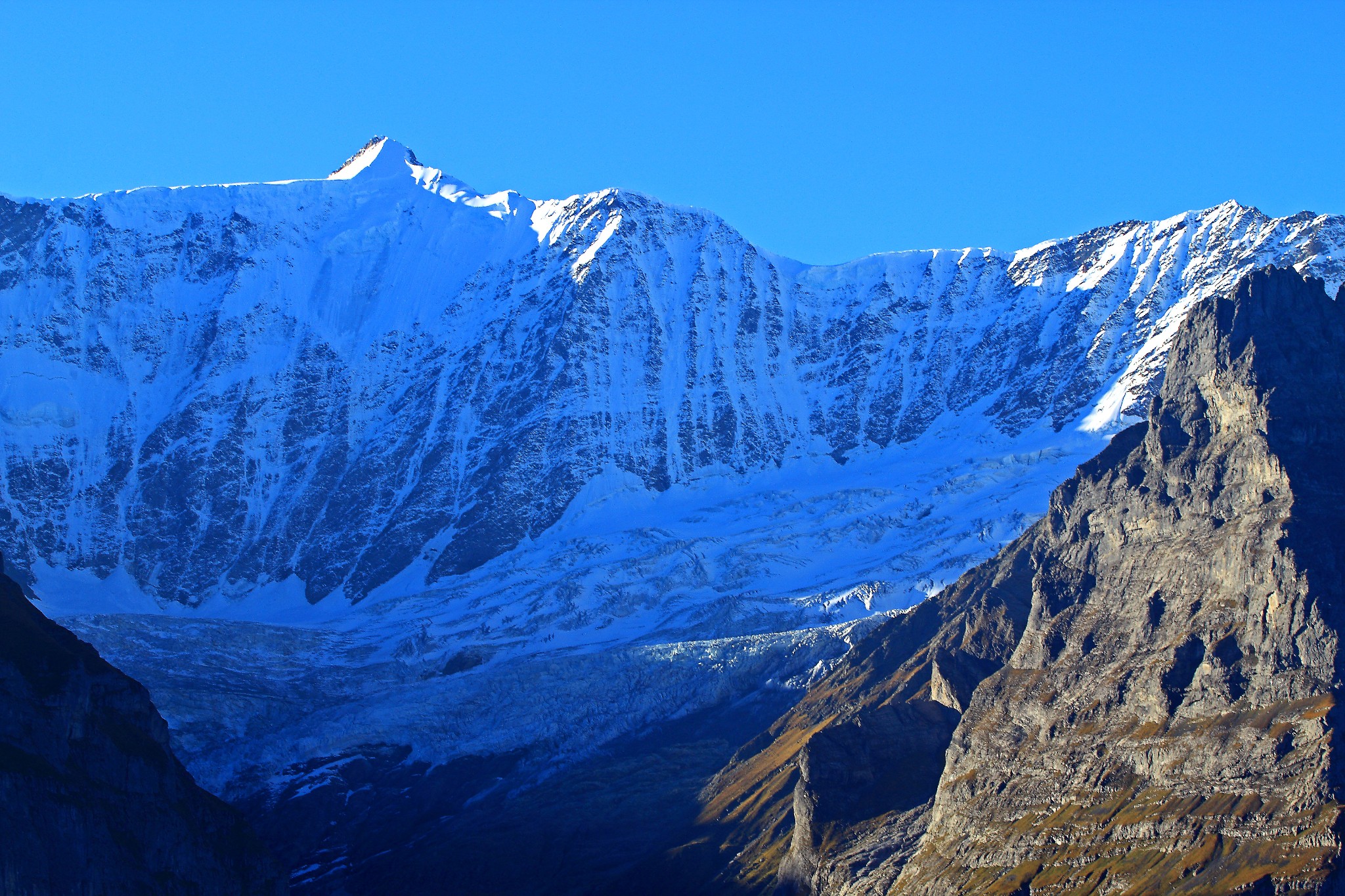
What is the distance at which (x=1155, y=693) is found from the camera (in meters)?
127

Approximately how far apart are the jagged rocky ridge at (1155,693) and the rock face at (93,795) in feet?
163

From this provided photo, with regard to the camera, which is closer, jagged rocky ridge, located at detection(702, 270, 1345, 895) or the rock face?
the rock face

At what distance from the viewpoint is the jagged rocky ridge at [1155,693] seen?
372 feet

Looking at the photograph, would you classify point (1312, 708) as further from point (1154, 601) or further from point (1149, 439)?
point (1149, 439)

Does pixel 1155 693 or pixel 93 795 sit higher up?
pixel 93 795

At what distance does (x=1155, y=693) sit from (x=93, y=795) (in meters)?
74.4

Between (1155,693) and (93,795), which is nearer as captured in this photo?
(93,795)

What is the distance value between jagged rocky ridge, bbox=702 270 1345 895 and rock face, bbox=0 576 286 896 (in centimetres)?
4969

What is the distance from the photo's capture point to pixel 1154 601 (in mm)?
137500

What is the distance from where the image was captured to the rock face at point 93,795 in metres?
111

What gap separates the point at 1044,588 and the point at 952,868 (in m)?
35.4

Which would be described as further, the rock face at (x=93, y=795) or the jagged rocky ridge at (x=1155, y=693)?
the jagged rocky ridge at (x=1155, y=693)

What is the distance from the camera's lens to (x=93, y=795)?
382 feet

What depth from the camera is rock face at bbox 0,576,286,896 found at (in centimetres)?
11062
